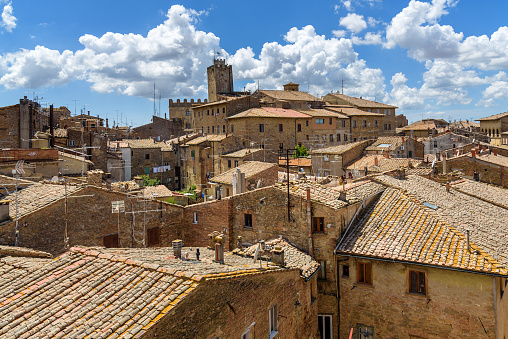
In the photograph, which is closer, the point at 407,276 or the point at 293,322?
the point at 293,322

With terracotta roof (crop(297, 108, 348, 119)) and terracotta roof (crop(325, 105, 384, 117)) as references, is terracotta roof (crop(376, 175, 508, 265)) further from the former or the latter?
terracotta roof (crop(325, 105, 384, 117))

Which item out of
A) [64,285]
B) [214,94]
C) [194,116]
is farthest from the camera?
[214,94]

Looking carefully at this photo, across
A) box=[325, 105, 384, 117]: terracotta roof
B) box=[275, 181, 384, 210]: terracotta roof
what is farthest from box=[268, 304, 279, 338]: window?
box=[325, 105, 384, 117]: terracotta roof

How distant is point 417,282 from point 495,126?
192ft

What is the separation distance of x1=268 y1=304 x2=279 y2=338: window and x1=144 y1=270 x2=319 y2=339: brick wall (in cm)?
17

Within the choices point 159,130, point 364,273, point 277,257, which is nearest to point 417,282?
point 364,273

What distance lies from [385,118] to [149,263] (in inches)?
2447

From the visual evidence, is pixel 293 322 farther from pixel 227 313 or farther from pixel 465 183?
pixel 465 183

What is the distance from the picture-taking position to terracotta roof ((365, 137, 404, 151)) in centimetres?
4194

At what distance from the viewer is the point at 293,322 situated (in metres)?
12.6

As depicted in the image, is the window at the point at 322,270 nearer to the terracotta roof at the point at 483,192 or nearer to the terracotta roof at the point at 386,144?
the terracotta roof at the point at 483,192

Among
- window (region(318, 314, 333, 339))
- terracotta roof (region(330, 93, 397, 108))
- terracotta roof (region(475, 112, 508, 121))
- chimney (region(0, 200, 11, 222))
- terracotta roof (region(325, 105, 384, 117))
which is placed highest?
terracotta roof (region(330, 93, 397, 108))

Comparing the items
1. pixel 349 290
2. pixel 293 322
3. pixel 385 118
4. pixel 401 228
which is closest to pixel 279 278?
pixel 293 322

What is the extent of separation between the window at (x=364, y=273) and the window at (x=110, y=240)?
956 centimetres
